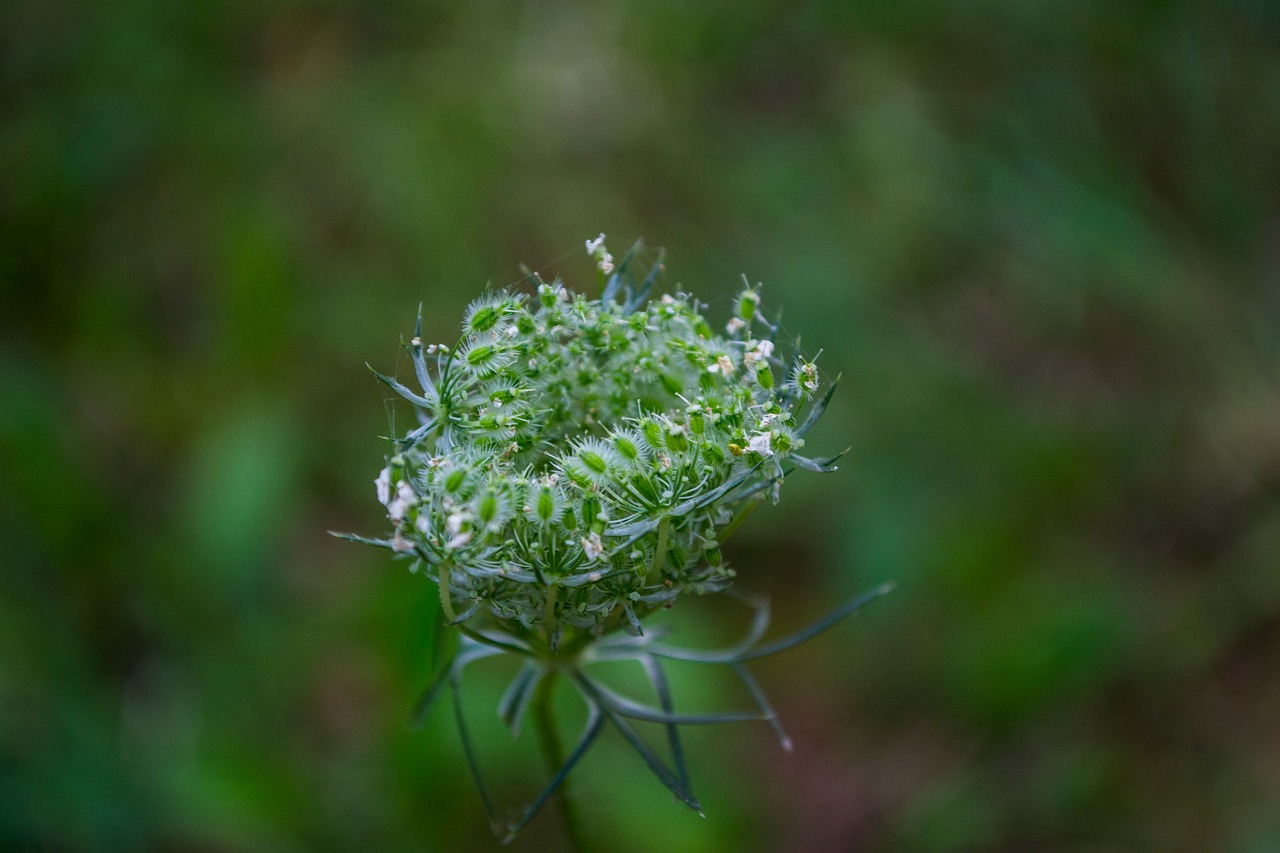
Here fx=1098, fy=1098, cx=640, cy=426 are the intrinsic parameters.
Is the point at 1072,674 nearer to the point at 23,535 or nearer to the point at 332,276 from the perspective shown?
the point at 332,276

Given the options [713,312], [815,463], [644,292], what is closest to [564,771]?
[815,463]

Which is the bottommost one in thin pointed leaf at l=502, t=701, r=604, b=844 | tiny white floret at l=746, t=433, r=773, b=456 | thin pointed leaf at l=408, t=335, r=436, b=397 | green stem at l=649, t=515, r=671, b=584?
thin pointed leaf at l=502, t=701, r=604, b=844

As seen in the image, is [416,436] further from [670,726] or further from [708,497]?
[670,726]

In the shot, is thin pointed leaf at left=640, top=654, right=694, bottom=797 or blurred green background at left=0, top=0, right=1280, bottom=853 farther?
blurred green background at left=0, top=0, right=1280, bottom=853

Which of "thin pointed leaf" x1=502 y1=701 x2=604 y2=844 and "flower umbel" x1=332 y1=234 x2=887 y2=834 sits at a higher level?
"flower umbel" x1=332 y1=234 x2=887 y2=834

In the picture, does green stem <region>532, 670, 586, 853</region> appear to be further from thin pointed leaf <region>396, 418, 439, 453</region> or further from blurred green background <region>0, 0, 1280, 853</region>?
blurred green background <region>0, 0, 1280, 853</region>

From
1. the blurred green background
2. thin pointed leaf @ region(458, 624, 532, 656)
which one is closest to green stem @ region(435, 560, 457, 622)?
thin pointed leaf @ region(458, 624, 532, 656)

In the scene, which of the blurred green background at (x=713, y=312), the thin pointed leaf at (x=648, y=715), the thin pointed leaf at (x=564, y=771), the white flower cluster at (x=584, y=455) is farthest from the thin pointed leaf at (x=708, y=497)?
the blurred green background at (x=713, y=312)

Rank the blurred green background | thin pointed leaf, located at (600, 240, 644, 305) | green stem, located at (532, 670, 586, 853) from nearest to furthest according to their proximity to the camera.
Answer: thin pointed leaf, located at (600, 240, 644, 305) → green stem, located at (532, 670, 586, 853) → the blurred green background
